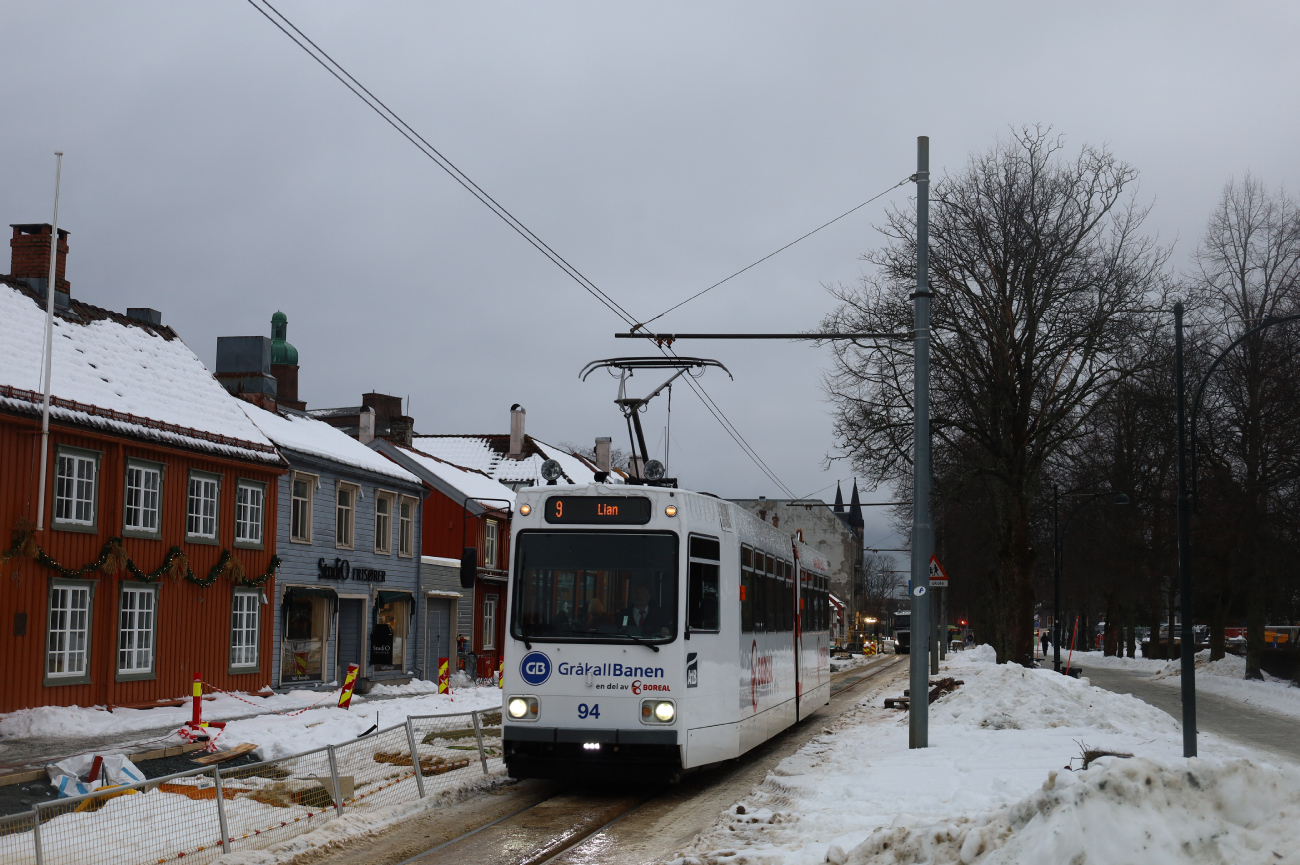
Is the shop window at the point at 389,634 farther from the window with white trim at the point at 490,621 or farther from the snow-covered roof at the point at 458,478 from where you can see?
the window with white trim at the point at 490,621

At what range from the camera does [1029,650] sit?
29375mm

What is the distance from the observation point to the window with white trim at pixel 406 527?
35.9 metres

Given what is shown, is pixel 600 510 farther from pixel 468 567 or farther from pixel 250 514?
pixel 250 514

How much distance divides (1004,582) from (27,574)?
22.0 m

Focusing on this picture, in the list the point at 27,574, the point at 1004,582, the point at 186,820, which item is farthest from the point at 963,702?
the point at 27,574

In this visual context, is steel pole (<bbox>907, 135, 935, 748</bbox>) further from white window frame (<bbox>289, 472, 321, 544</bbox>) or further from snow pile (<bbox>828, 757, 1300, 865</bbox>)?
white window frame (<bbox>289, 472, 321, 544</bbox>)

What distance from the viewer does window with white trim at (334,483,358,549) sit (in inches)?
1259

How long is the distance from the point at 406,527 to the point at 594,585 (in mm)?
24986

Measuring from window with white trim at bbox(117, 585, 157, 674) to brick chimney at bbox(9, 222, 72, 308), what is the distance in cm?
614

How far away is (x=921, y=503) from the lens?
15.6 metres

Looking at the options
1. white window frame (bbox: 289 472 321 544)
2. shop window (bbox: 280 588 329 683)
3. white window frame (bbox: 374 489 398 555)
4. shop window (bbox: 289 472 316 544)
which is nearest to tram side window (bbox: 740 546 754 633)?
shop window (bbox: 280 588 329 683)

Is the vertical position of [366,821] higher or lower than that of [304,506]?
lower

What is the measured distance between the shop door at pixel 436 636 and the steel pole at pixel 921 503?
2445 cm

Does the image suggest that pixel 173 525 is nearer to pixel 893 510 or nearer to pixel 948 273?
pixel 948 273
